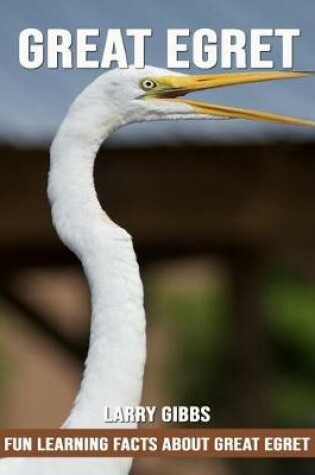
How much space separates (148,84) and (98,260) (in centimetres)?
24

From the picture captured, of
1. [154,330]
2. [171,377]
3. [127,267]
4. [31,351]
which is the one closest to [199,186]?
[127,267]

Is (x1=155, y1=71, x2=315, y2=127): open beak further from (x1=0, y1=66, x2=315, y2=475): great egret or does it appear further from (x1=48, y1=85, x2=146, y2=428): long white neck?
(x1=48, y1=85, x2=146, y2=428): long white neck

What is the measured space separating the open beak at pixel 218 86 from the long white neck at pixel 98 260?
10 centimetres

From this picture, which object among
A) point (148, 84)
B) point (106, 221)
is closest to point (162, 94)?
point (148, 84)

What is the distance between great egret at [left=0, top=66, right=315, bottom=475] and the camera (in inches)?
54.4

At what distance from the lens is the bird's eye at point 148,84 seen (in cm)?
143

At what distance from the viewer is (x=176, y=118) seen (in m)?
1.46

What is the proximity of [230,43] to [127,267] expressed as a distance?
475 millimetres

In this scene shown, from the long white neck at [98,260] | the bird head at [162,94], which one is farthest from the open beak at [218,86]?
the long white neck at [98,260]

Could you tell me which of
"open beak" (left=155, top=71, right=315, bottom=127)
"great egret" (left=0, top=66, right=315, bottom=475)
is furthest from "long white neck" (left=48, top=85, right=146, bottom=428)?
"open beak" (left=155, top=71, right=315, bottom=127)

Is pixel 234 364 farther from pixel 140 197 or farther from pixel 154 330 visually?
pixel 154 330

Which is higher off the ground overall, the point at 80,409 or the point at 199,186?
the point at 199,186

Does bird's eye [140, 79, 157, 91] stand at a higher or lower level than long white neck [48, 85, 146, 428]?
higher

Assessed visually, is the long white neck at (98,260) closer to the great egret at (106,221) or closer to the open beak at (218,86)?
the great egret at (106,221)
